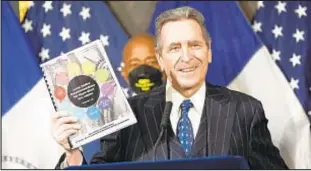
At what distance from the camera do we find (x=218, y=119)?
8.67 feet

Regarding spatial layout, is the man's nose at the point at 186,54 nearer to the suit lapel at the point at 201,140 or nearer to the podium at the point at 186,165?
→ the suit lapel at the point at 201,140

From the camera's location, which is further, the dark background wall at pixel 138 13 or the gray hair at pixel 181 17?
the dark background wall at pixel 138 13

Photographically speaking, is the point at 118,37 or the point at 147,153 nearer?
the point at 147,153

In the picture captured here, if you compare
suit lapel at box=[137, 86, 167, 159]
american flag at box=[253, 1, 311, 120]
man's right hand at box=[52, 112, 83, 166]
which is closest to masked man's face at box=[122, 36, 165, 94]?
suit lapel at box=[137, 86, 167, 159]

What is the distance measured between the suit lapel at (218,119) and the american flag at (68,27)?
3.07ft

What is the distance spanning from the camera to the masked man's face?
3.01 m

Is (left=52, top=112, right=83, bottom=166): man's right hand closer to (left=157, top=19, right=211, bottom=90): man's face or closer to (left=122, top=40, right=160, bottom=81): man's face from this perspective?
(left=157, top=19, right=211, bottom=90): man's face

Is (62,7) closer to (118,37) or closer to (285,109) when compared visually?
(118,37)

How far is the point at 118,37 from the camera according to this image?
3.54 metres

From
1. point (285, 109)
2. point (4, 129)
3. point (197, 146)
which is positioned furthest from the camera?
point (4, 129)

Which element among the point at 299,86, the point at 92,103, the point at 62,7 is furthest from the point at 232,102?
the point at 62,7

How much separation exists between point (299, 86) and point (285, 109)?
0.17 m

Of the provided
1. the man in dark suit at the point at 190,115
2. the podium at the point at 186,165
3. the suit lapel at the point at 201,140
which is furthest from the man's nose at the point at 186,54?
the podium at the point at 186,165

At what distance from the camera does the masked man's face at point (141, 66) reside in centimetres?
301
